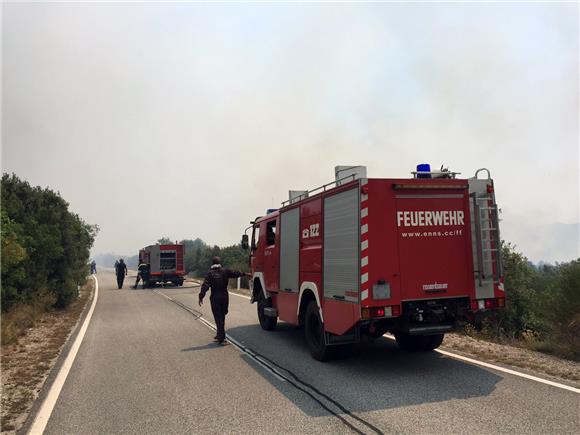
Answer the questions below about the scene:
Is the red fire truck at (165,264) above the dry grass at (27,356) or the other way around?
above

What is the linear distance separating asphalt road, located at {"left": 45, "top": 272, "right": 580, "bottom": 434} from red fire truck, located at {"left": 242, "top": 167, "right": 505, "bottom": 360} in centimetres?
76

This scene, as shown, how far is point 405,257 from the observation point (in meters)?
6.57

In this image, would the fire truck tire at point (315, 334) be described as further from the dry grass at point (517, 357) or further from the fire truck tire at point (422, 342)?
the dry grass at point (517, 357)

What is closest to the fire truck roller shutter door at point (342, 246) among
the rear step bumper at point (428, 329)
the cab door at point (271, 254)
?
the rear step bumper at point (428, 329)

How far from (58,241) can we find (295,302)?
460 inches

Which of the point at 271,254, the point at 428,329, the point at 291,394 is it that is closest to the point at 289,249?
the point at 271,254

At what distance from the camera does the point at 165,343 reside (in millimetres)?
9320

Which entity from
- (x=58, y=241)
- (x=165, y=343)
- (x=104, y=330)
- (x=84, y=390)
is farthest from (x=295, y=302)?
(x=58, y=241)

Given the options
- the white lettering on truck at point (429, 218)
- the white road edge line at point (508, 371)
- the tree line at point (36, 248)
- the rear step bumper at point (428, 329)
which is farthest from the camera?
the tree line at point (36, 248)

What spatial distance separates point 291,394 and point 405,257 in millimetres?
2614

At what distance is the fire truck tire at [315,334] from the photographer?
7.26 m

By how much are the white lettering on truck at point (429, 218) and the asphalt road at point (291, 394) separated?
7.35ft

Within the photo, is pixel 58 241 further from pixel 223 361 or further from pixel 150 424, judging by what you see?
pixel 150 424

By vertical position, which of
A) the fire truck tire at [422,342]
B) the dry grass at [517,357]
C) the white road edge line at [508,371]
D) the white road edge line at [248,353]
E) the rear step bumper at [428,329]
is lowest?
the white road edge line at [248,353]
